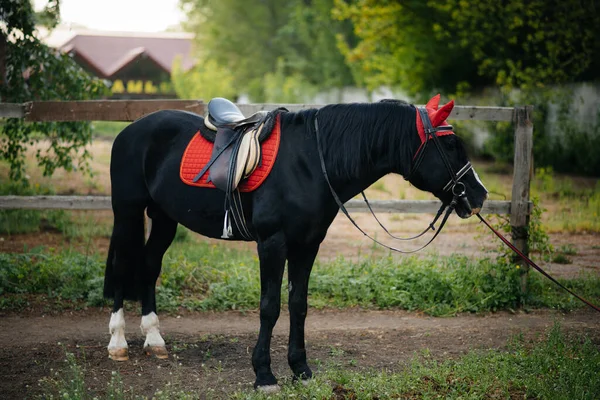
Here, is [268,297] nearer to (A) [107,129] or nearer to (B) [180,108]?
(B) [180,108]

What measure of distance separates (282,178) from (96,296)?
9.71ft

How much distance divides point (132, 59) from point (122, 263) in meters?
35.2

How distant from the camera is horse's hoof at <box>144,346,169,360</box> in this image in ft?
16.6

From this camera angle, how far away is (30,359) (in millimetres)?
4887

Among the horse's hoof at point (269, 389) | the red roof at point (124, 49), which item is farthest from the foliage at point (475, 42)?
the red roof at point (124, 49)

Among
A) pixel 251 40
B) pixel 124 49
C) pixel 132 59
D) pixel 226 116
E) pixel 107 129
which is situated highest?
pixel 251 40

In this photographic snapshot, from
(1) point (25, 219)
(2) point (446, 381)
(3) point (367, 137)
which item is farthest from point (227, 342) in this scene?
(1) point (25, 219)

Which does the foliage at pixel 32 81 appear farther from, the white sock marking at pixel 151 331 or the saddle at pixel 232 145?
the saddle at pixel 232 145

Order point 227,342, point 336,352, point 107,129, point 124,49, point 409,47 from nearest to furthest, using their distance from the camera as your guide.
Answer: point 336,352, point 227,342, point 409,47, point 107,129, point 124,49

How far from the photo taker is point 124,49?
1580 inches

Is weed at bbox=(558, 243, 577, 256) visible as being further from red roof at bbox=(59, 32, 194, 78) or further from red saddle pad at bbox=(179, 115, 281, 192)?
red roof at bbox=(59, 32, 194, 78)

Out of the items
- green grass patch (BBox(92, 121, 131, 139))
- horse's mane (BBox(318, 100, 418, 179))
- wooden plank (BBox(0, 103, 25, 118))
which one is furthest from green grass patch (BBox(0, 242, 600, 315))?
green grass patch (BBox(92, 121, 131, 139))

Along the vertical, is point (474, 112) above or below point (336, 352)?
above

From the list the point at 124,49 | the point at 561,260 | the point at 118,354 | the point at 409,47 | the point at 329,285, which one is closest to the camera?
the point at 118,354
